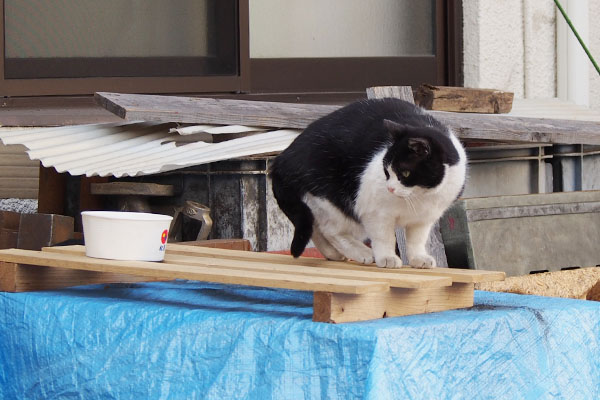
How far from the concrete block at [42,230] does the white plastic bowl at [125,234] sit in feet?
4.14

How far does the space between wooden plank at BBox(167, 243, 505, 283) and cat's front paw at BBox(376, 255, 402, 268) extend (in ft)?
0.05

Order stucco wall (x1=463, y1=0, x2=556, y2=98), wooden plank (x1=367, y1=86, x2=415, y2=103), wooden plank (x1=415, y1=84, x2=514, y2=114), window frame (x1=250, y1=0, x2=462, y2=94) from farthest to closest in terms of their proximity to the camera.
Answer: stucco wall (x1=463, y1=0, x2=556, y2=98) → window frame (x1=250, y1=0, x2=462, y2=94) → wooden plank (x1=415, y1=84, x2=514, y2=114) → wooden plank (x1=367, y1=86, x2=415, y2=103)

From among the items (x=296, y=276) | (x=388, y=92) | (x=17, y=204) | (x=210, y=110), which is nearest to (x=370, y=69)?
(x=388, y=92)

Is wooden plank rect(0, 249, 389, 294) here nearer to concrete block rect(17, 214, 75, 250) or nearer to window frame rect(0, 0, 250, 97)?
concrete block rect(17, 214, 75, 250)

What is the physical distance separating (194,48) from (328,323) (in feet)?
10.9

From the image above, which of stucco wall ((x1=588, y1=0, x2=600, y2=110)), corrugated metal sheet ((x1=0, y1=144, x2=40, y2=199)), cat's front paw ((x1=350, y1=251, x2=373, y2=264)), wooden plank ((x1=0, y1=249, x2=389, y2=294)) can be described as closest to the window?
corrugated metal sheet ((x1=0, y1=144, x2=40, y2=199))

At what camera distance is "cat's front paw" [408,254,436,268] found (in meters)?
2.59

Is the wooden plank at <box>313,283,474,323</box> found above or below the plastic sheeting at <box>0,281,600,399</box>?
above

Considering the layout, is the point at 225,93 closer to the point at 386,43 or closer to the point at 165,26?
the point at 165,26

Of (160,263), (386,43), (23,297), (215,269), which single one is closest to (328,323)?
(215,269)

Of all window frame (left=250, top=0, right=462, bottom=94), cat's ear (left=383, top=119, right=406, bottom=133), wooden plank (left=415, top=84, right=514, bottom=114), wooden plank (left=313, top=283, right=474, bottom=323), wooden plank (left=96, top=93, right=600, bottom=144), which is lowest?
wooden plank (left=313, top=283, right=474, bottom=323)

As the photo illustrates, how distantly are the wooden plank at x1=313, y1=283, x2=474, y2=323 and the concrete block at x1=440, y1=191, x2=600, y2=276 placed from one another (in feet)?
5.13

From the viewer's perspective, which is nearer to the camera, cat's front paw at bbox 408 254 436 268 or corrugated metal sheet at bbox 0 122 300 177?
cat's front paw at bbox 408 254 436 268

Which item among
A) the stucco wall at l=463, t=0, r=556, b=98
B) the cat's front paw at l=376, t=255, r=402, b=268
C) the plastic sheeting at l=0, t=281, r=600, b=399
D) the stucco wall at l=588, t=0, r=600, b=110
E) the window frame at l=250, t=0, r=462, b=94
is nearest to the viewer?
the plastic sheeting at l=0, t=281, r=600, b=399
